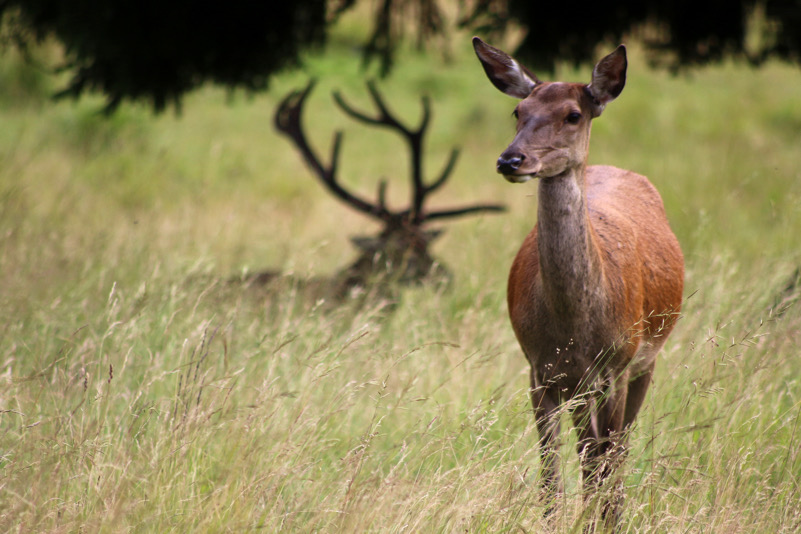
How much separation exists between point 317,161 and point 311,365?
310 cm

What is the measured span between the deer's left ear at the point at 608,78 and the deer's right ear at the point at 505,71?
0.29 m

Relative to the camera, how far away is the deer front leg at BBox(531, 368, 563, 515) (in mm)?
2779

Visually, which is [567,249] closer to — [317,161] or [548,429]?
[548,429]

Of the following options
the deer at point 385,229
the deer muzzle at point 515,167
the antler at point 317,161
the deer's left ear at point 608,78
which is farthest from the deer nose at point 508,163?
the antler at point 317,161

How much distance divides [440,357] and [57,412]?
192cm

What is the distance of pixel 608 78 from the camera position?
3.06 metres

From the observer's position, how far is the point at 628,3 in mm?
5445

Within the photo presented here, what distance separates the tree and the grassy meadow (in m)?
0.60

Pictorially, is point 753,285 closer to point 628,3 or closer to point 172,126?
point 628,3

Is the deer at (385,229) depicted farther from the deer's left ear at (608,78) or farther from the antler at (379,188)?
the deer's left ear at (608,78)

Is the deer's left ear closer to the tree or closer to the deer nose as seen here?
the deer nose

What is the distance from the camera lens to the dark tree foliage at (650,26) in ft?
17.5

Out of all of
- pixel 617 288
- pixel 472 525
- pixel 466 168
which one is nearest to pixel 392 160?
pixel 466 168

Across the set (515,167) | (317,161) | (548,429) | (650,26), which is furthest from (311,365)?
(650,26)
